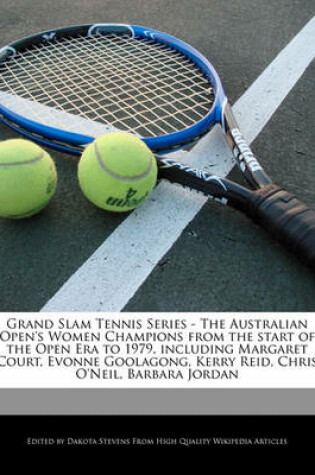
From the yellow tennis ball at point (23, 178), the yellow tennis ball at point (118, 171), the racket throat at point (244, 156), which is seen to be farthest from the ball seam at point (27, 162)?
the racket throat at point (244, 156)

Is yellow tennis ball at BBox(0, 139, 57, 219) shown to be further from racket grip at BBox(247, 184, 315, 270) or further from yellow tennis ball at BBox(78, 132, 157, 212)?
racket grip at BBox(247, 184, 315, 270)

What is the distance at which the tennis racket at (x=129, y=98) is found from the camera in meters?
1.87

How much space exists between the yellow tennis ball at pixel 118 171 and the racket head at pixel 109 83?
343mm

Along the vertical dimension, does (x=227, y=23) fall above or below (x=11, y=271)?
above

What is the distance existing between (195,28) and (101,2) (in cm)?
73

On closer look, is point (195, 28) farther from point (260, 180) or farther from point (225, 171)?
point (260, 180)

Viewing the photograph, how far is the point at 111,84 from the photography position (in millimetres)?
2566

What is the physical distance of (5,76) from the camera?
249cm

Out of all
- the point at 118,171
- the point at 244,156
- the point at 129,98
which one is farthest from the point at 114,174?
the point at 129,98

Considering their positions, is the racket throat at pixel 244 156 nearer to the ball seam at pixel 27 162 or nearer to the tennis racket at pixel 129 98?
the tennis racket at pixel 129 98

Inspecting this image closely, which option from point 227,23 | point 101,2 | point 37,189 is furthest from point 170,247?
point 101,2

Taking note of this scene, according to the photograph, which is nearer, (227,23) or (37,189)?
(37,189)

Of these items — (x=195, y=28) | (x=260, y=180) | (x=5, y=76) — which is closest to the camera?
(x=260, y=180)

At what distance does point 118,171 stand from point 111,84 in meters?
1.04
